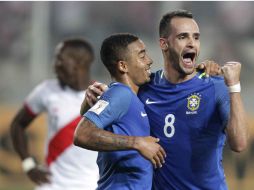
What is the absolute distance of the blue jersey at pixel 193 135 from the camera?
5.65 metres

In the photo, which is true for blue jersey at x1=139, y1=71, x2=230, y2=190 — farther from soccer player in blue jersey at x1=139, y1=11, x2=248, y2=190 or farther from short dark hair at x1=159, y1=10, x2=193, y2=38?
short dark hair at x1=159, y1=10, x2=193, y2=38

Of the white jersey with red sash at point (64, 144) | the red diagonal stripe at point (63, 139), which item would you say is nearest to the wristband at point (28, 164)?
the white jersey with red sash at point (64, 144)

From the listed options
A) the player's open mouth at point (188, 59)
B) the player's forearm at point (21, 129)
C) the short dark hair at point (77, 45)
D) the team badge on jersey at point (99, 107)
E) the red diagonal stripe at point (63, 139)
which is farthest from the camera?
the player's forearm at point (21, 129)

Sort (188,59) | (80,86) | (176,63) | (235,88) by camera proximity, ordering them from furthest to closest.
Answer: (80,86) < (176,63) < (188,59) < (235,88)

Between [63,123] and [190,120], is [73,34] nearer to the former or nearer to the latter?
[63,123]

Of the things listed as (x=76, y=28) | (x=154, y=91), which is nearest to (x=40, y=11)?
(x=76, y=28)

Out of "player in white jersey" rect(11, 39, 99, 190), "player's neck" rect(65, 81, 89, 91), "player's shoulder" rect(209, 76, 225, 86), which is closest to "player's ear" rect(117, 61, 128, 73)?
"player's shoulder" rect(209, 76, 225, 86)

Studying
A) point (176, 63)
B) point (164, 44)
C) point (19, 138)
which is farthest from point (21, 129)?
point (176, 63)

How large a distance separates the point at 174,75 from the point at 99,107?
38.3 inches

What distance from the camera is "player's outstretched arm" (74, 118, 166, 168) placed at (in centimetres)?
497

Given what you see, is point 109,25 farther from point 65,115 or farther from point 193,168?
point 193,168

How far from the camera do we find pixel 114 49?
5.68 meters

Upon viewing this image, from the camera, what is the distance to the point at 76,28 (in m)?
13.9

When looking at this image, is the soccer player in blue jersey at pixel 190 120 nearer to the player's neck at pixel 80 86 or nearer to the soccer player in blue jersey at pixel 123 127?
the soccer player in blue jersey at pixel 123 127
